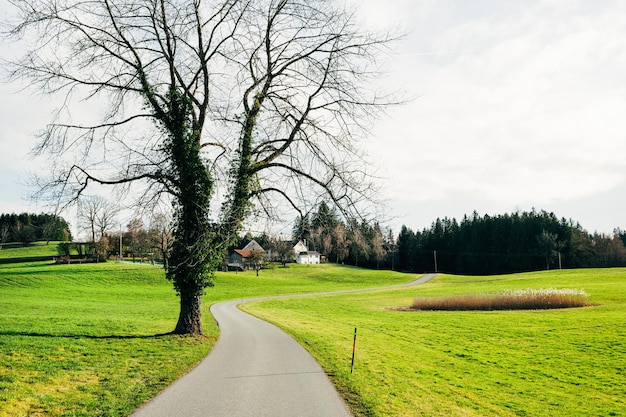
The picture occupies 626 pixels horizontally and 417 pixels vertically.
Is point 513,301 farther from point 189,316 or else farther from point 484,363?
point 189,316

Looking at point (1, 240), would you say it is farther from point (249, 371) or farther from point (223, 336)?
point (249, 371)

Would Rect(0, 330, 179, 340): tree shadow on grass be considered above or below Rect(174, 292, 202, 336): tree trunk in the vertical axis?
below

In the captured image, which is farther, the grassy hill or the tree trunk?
the grassy hill

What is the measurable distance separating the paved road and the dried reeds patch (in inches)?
883

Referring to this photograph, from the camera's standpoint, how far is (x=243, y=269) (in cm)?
9144

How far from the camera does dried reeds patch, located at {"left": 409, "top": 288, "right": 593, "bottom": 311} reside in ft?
99.5

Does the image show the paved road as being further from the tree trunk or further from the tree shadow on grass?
Result: the tree shadow on grass

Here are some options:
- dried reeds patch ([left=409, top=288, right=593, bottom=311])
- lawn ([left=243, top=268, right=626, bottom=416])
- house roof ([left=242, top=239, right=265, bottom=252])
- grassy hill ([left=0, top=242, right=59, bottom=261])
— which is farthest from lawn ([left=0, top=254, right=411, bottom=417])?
grassy hill ([left=0, top=242, right=59, bottom=261])

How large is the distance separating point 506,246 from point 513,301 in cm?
7450

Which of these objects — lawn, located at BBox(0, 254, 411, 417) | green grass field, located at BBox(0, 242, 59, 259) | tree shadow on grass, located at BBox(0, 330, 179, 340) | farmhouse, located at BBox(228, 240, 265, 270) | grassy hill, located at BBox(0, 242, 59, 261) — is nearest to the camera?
lawn, located at BBox(0, 254, 411, 417)

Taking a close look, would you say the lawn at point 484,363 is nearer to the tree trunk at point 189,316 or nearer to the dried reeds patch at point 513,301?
the dried reeds patch at point 513,301

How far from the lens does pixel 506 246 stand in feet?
327

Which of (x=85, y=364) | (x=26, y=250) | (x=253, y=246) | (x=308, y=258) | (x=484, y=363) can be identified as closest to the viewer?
(x=85, y=364)

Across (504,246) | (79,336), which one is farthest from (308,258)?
(79,336)
